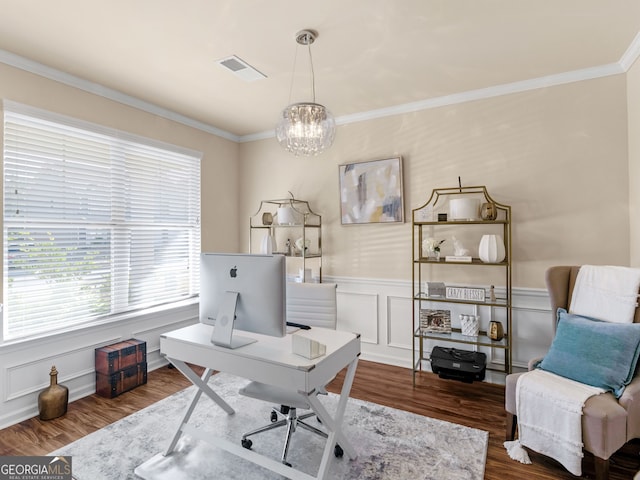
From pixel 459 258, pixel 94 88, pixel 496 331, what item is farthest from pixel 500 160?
pixel 94 88

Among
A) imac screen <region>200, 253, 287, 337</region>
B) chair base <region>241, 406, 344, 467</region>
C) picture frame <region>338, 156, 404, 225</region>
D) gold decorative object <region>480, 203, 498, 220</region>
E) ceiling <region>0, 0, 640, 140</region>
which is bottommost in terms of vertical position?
chair base <region>241, 406, 344, 467</region>

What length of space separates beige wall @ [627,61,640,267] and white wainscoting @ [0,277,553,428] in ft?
2.37

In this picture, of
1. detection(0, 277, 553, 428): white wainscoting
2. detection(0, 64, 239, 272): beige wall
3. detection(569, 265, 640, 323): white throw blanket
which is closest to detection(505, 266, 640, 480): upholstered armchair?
detection(569, 265, 640, 323): white throw blanket

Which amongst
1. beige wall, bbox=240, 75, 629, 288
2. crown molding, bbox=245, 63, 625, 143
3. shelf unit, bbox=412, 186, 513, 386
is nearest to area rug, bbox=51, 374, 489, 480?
shelf unit, bbox=412, 186, 513, 386

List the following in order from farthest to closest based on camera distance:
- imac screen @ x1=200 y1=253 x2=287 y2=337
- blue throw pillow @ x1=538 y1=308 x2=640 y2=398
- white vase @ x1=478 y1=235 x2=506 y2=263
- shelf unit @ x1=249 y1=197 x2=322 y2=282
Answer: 1. shelf unit @ x1=249 y1=197 x2=322 y2=282
2. white vase @ x1=478 y1=235 x2=506 y2=263
3. blue throw pillow @ x1=538 y1=308 x2=640 y2=398
4. imac screen @ x1=200 y1=253 x2=287 y2=337

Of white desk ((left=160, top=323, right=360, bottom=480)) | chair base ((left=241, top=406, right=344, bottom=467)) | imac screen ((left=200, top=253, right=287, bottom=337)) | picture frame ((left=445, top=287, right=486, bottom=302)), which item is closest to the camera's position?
white desk ((left=160, top=323, right=360, bottom=480))

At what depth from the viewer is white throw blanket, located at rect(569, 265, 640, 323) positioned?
7.20 feet

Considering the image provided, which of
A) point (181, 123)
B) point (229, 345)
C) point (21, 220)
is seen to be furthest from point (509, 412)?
point (181, 123)

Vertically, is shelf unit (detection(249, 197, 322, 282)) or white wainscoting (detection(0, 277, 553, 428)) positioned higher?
shelf unit (detection(249, 197, 322, 282))

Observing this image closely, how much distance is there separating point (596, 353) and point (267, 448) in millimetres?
2085

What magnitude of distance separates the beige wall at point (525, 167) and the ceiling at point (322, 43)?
0.28 meters

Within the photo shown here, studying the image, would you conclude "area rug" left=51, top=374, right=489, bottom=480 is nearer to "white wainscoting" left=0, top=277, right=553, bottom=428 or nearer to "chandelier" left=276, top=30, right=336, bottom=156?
"white wainscoting" left=0, top=277, right=553, bottom=428

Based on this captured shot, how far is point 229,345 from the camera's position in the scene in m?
1.89

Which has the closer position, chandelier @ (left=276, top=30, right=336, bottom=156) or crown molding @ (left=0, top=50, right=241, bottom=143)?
chandelier @ (left=276, top=30, right=336, bottom=156)
